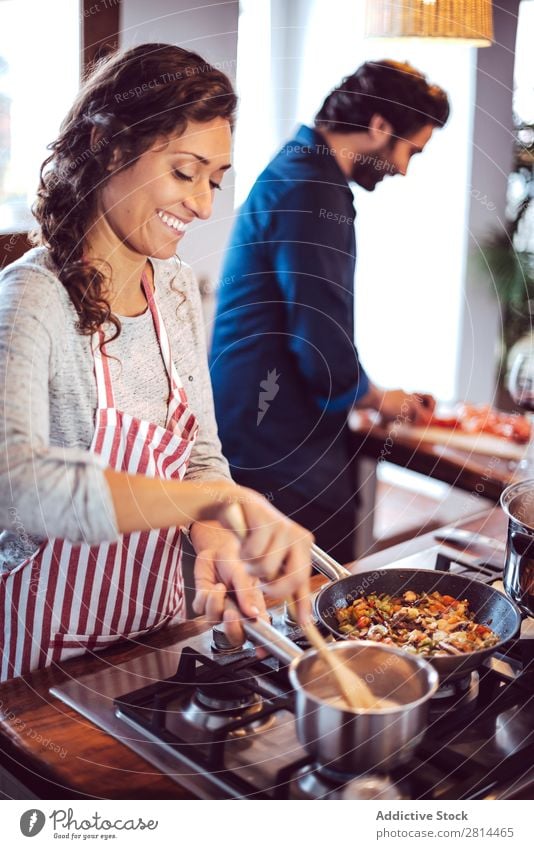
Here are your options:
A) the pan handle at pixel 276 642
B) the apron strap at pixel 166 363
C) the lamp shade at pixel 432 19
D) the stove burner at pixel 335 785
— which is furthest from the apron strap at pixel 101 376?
the lamp shade at pixel 432 19

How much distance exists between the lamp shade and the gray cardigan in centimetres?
33

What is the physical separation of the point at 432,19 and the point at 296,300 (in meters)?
0.30

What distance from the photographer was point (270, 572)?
646 mm

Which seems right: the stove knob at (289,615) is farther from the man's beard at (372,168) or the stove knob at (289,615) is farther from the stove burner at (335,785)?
the man's beard at (372,168)

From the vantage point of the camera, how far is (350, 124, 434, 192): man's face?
942 mm

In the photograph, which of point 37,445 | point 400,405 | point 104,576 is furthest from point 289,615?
point 400,405

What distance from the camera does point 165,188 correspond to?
69 cm

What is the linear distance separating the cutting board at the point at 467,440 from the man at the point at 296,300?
472 millimetres

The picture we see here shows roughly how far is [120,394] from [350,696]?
0.30 meters

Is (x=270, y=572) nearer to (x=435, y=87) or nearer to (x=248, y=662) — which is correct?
(x=248, y=662)

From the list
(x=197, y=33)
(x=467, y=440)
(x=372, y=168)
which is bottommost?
(x=467, y=440)

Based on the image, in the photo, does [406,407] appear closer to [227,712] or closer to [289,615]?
[289,615]

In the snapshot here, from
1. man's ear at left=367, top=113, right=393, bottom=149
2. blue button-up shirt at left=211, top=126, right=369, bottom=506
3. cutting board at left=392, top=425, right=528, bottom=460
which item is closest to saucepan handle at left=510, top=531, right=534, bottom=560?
blue button-up shirt at left=211, top=126, right=369, bottom=506

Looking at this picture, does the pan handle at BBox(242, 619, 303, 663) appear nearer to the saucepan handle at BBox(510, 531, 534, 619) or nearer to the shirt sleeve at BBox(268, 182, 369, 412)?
the saucepan handle at BBox(510, 531, 534, 619)
